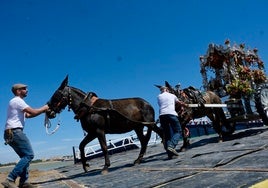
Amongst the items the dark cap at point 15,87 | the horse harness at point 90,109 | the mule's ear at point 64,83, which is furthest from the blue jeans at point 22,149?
the mule's ear at point 64,83

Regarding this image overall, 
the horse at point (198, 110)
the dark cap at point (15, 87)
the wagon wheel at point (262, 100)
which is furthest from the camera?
the wagon wheel at point (262, 100)

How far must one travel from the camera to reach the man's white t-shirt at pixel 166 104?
8711 mm

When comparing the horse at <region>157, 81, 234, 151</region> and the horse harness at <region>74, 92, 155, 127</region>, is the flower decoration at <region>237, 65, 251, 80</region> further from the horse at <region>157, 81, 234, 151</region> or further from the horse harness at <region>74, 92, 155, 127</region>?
the horse harness at <region>74, 92, 155, 127</region>

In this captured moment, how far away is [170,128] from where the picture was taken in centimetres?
880

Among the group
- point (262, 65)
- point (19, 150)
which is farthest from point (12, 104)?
point (262, 65)

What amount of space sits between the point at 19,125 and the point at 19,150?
48cm

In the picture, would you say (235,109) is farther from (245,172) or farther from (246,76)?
(245,172)

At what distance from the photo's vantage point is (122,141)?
68.7ft

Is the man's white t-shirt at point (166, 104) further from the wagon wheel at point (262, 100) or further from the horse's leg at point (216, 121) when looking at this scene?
the wagon wheel at point (262, 100)

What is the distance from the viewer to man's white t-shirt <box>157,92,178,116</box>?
8711 mm

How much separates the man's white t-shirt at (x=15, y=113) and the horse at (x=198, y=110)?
566 centimetres

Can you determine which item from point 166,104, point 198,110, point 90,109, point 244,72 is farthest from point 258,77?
point 90,109

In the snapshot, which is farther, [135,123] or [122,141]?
[122,141]

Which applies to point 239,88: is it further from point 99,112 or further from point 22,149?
point 22,149
